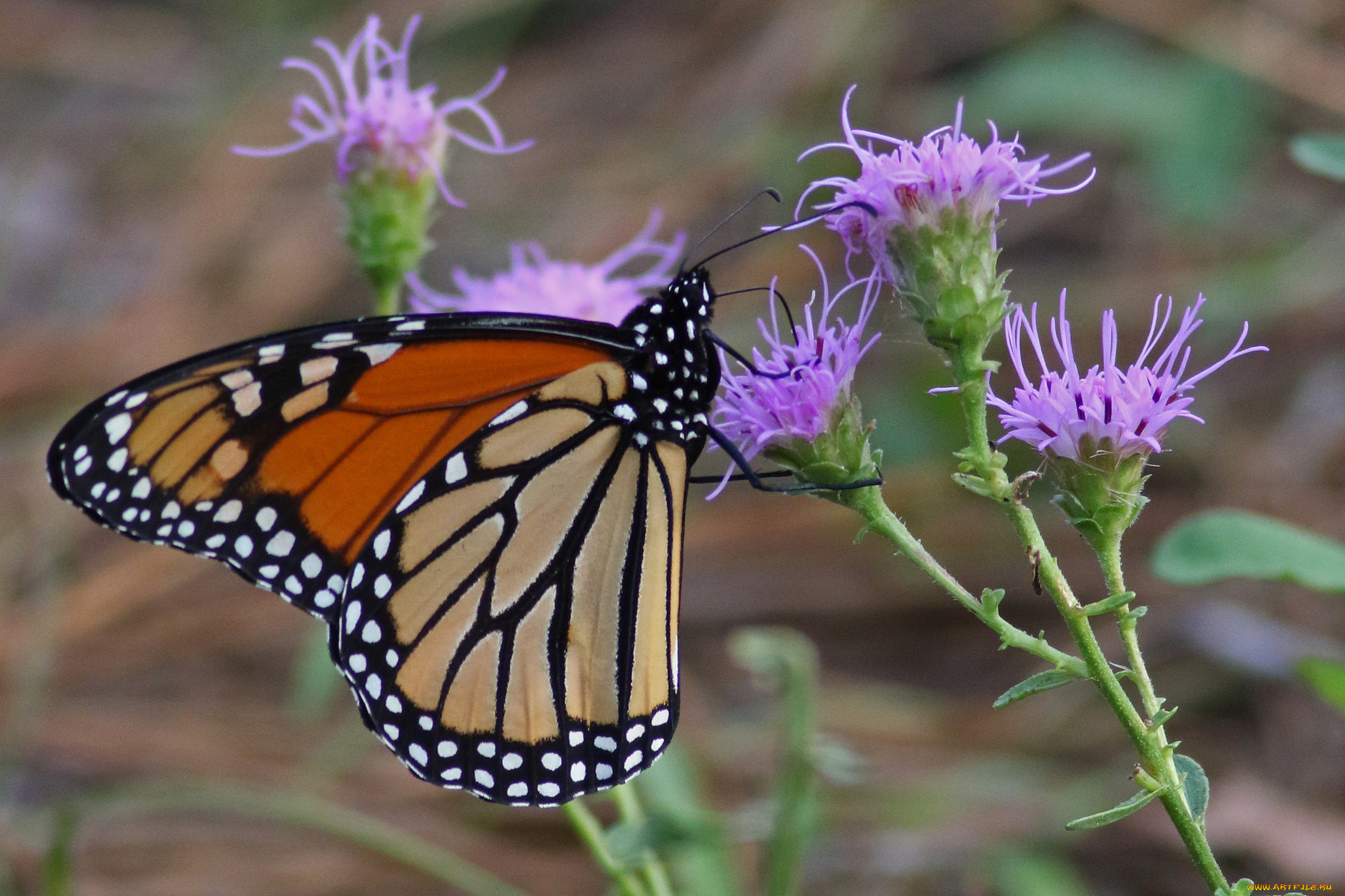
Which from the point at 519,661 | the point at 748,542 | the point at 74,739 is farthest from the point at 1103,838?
the point at 74,739

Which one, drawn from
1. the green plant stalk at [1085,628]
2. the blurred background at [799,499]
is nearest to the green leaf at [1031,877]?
the blurred background at [799,499]

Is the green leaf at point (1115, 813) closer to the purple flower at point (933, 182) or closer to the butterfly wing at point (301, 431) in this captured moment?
the purple flower at point (933, 182)

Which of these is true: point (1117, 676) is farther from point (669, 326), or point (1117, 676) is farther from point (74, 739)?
point (74, 739)

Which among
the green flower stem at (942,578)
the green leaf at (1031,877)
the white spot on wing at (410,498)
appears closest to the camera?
the green flower stem at (942,578)

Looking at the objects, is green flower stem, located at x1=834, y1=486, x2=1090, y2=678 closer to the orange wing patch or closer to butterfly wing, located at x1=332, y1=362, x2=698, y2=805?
butterfly wing, located at x1=332, y1=362, x2=698, y2=805

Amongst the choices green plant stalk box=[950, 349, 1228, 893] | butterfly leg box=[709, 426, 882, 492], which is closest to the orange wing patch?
butterfly leg box=[709, 426, 882, 492]
